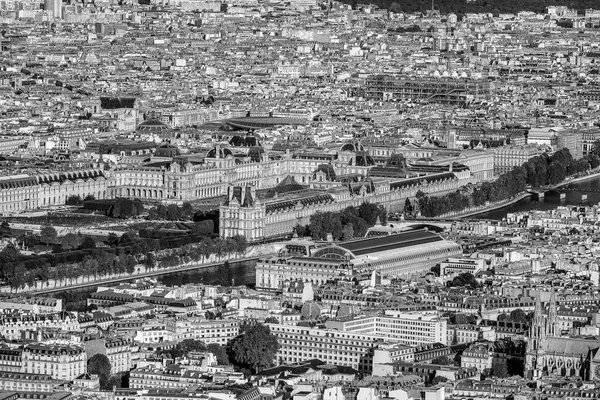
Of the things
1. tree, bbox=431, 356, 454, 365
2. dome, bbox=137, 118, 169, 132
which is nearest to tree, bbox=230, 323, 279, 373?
tree, bbox=431, 356, 454, 365

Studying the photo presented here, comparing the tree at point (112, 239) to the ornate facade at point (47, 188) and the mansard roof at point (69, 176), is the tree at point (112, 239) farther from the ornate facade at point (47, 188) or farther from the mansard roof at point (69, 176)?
the mansard roof at point (69, 176)

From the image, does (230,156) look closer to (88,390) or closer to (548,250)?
(548,250)

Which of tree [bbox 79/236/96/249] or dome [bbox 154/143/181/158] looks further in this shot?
dome [bbox 154/143/181/158]

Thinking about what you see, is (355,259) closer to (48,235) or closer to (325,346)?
(325,346)

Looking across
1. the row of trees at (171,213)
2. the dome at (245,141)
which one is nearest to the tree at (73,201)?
the row of trees at (171,213)

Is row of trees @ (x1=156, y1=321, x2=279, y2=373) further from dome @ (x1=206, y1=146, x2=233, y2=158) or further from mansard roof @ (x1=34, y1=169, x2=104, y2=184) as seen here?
dome @ (x1=206, y1=146, x2=233, y2=158)

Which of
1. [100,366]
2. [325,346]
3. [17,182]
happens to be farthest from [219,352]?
[17,182]
